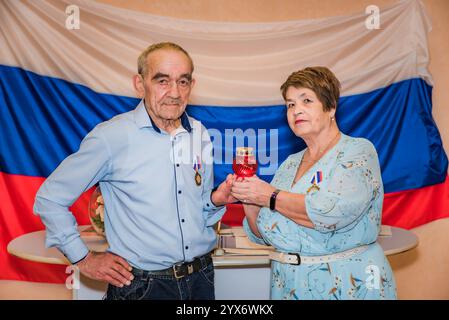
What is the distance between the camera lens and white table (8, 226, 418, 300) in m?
2.22

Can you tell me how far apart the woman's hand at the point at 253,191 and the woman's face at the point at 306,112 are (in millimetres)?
217

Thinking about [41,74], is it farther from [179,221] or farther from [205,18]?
[179,221]

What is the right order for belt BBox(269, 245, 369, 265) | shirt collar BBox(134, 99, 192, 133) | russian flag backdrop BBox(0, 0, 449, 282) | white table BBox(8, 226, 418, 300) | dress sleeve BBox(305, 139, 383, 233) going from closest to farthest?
dress sleeve BBox(305, 139, 383, 233) → belt BBox(269, 245, 369, 265) → shirt collar BBox(134, 99, 192, 133) → white table BBox(8, 226, 418, 300) → russian flag backdrop BBox(0, 0, 449, 282)

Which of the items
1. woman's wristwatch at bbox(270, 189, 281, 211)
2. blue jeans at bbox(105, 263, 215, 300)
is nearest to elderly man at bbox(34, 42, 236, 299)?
blue jeans at bbox(105, 263, 215, 300)

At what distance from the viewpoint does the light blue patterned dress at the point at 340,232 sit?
1.58 m

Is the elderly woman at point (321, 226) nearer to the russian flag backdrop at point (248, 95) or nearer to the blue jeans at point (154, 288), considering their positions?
the blue jeans at point (154, 288)

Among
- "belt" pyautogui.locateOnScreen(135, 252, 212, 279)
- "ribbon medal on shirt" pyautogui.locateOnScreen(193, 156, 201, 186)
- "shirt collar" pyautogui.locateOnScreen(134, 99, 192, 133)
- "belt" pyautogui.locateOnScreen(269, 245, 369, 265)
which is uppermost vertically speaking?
"shirt collar" pyautogui.locateOnScreen(134, 99, 192, 133)

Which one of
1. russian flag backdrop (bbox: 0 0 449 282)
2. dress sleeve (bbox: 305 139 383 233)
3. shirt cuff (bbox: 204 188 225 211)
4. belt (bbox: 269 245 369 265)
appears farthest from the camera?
russian flag backdrop (bbox: 0 0 449 282)

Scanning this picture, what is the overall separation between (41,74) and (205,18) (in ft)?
3.38

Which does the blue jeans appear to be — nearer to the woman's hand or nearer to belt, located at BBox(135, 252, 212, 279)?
belt, located at BBox(135, 252, 212, 279)

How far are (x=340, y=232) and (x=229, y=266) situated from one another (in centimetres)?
95

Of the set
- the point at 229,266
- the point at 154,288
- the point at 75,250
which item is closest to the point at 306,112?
the point at 154,288

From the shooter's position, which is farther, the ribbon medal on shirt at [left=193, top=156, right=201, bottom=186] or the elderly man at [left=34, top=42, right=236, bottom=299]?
the ribbon medal on shirt at [left=193, top=156, right=201, bottom=186]
